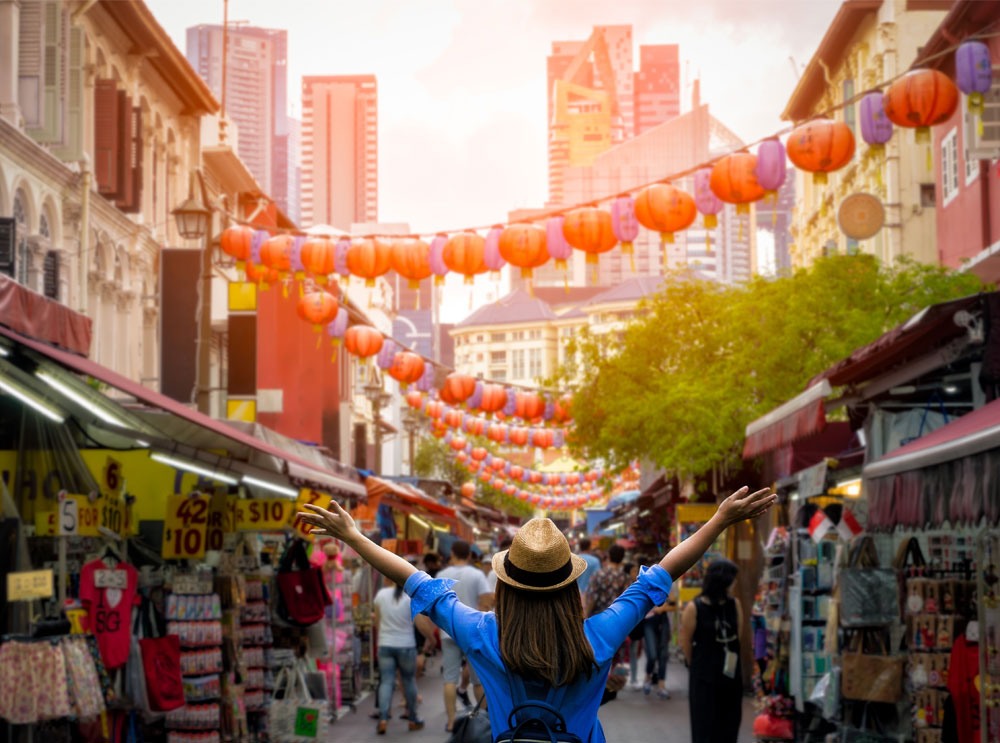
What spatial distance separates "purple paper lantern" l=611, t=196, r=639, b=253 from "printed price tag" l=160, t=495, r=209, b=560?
6229mm

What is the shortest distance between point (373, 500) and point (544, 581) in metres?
16.7

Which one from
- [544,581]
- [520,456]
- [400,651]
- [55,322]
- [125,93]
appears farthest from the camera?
[520,456]

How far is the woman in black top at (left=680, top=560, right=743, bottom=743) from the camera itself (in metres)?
10.5

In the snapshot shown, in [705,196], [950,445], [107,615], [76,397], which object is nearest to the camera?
[950,445]

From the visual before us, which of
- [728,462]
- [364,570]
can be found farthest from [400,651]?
[728,462]

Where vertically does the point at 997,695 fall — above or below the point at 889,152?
below

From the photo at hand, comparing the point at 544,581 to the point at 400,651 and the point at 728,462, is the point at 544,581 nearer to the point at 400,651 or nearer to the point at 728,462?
the point at 400,651

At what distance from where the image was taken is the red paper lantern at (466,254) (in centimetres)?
1805

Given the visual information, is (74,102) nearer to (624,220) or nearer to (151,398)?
(624,220)

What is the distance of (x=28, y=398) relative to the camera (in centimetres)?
947

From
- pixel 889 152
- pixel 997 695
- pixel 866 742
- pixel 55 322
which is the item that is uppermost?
pixel 889 152

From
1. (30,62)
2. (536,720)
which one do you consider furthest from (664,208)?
(536,720)

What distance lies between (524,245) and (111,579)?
784cm

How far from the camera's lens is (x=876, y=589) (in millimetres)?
11180
